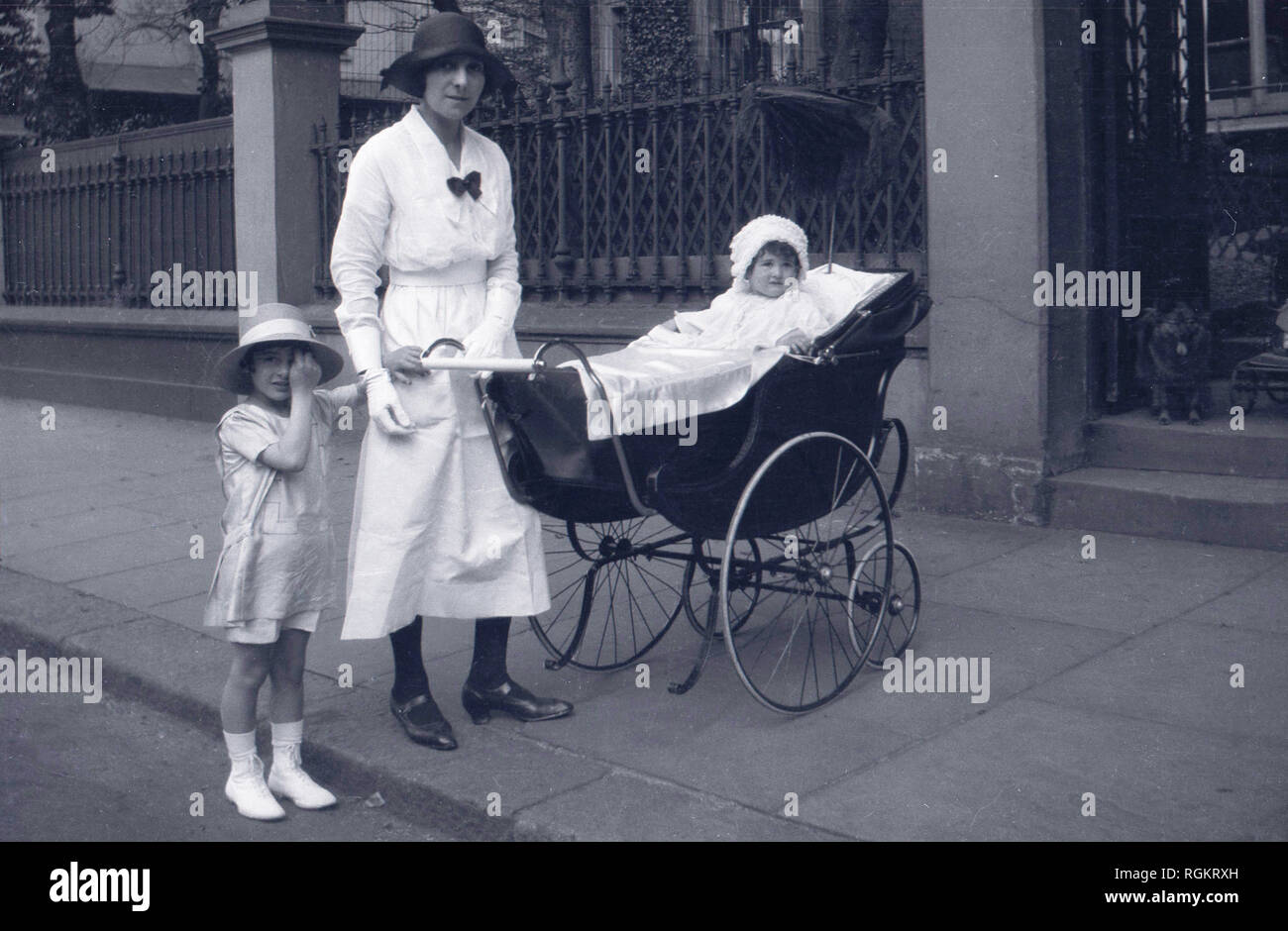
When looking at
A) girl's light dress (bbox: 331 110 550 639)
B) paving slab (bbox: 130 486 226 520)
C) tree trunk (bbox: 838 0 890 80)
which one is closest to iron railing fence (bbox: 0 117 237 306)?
paving slab (bbox: 130 486 226 520)

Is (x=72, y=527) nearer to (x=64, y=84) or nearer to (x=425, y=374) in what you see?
(x=425, y=374)

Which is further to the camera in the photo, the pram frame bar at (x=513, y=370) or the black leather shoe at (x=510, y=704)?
the black leather shoe at (x=510, y=704)

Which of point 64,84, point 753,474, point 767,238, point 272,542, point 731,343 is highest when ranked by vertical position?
point 64,84

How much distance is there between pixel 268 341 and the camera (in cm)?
420

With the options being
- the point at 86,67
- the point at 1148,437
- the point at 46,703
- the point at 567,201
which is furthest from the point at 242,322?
the point at 86,67

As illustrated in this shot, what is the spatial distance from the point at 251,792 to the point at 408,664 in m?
0.64

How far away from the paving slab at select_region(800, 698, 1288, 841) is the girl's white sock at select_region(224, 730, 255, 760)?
1.62m

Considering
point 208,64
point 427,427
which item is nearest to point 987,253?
point 427,427

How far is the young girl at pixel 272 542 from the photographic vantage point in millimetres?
4203

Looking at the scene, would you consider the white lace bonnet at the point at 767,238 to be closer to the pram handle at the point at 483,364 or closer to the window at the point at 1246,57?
the pram handle at the point at 483,364

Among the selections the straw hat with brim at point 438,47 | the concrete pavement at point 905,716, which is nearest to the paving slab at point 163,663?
the concrete pavement at point 905,716

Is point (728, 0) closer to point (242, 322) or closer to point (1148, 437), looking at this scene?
point (242, 322)

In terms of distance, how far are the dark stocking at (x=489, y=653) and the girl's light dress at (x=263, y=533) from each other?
0.65 metres

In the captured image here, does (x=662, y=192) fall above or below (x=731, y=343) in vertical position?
above
